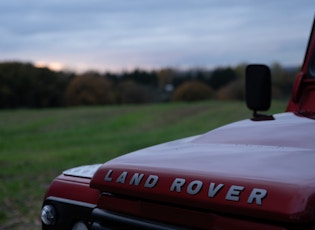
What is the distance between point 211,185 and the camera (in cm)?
183

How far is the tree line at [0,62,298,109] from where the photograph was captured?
4744 cm

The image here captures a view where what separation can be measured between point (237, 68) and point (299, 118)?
3697 centimetres

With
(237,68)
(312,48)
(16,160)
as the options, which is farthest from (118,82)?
(312,48)

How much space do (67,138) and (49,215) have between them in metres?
18.6

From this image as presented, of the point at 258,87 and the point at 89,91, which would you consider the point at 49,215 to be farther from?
the point at 89,91

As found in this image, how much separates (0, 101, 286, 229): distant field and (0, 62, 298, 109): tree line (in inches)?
403

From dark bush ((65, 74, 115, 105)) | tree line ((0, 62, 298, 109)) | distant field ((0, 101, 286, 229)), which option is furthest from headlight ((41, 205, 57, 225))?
dark bush ((65, 74, 115, 105))

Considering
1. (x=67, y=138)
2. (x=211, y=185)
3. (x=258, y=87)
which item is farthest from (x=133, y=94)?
(x=211, y=185)

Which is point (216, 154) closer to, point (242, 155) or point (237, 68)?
point (242, 155)

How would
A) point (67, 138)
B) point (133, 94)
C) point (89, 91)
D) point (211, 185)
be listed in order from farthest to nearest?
1. point (133, 94)
2. point (89, 91)
3. point (67, 138)
4. point (211, 185)

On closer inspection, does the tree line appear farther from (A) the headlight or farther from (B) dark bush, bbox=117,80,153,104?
(A) the headlight

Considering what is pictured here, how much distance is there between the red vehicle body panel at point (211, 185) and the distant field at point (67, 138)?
4.04 meters

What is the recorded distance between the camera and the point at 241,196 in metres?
1.73

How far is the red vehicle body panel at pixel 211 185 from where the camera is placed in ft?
5.53
